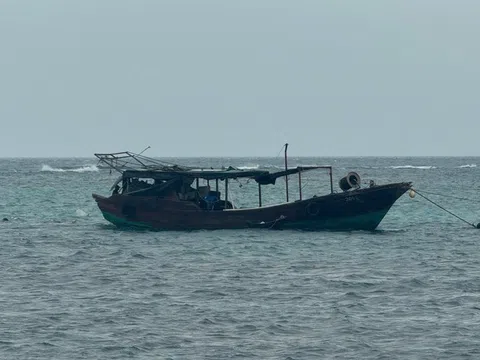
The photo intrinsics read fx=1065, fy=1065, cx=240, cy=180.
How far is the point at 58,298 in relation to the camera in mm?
28406

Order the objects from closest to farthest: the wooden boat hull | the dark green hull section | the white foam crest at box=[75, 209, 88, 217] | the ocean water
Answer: the ocean water → the wooden boat hull → the dark green hull section → the white foam crest at box=[75, 209, 88, 217]

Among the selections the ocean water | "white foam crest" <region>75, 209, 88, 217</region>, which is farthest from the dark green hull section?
"white foam crest" <region>75, 209, 88, 217</region>

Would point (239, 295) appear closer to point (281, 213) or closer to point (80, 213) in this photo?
point (281, 213)

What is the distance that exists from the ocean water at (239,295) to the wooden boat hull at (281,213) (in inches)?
25.9

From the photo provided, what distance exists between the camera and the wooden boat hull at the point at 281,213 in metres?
44.0

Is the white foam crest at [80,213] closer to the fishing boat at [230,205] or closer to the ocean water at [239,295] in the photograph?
the ocean water at [239,295]

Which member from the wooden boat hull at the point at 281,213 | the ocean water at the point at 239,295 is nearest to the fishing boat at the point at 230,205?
the wooden boat hull at the point at 281,213

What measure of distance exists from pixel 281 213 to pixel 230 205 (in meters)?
3.08

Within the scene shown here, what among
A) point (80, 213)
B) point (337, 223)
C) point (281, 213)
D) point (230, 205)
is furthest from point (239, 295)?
point (80, 213)

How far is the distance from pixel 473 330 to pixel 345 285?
671 cm

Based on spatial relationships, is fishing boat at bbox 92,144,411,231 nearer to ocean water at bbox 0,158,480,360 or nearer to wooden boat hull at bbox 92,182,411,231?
wooden boat hull at bbox 92,182,411,231

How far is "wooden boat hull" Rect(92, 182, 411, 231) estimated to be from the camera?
44.0 m

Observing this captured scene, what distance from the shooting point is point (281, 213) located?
45062mm

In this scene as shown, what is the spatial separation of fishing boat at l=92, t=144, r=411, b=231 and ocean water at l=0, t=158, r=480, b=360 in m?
0.72
